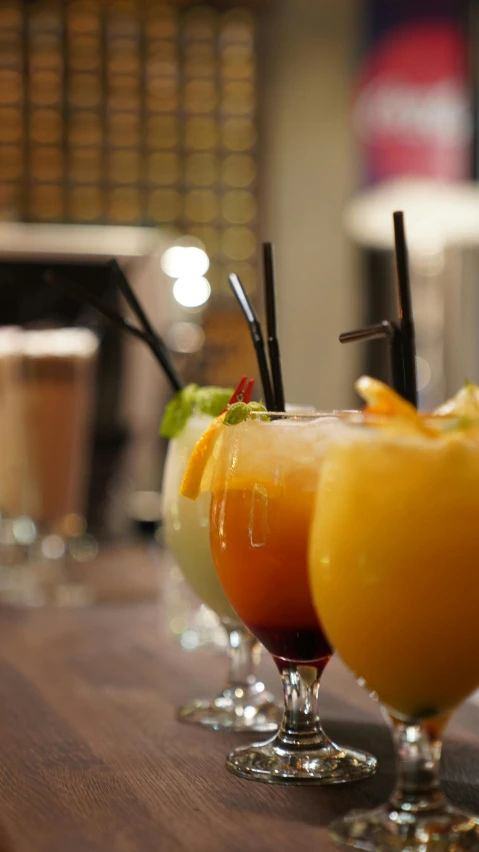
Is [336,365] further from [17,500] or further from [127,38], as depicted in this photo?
[17,500]

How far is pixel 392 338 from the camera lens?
2.46 feet

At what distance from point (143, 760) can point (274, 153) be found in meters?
5.69

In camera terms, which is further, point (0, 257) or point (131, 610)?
point (0, 257)

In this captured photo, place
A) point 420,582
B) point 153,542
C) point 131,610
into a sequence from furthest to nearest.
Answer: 1. point 153,542
2. point 131,610
3. point 420,582

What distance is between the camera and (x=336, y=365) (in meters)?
6.43

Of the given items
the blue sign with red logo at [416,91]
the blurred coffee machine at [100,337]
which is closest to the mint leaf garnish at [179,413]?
the blurred coffee machine at [100,337]

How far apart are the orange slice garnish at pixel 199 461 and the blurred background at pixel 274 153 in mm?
4534

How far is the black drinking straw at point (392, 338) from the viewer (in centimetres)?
73

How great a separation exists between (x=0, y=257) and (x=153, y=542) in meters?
0.69

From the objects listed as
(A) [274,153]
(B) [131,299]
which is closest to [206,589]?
(B) [131,299]

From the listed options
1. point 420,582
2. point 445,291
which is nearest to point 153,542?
point 420,582

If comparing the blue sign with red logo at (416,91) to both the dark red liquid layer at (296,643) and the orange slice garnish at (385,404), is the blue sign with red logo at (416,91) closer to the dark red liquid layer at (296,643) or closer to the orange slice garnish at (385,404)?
the dark red liquid layer at (296,643)

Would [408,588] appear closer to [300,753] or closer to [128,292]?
[300,753]

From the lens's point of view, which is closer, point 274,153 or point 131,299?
point 131,299
